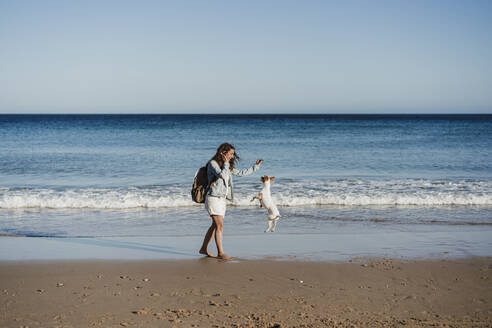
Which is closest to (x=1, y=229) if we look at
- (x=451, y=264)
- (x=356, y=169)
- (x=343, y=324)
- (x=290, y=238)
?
(x=290, y=238)

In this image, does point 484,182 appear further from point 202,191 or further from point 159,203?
point 202,191

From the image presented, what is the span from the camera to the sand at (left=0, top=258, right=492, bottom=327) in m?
4.43

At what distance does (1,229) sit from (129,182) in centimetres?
633

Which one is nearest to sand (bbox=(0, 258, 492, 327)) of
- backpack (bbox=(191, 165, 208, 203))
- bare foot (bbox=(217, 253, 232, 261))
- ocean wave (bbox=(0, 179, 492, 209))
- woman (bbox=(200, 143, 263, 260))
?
bare foot (bbox=(217, 253, 232, 261))

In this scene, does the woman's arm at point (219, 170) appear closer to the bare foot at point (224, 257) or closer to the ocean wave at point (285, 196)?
the bare foot at point (224, 257)

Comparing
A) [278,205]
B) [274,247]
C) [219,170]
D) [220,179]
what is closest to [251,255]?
[274,247]

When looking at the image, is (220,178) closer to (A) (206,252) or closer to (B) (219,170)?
(B) (219,170)

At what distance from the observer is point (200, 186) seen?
21.4ft

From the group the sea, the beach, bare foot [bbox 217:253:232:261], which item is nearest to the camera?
the beach

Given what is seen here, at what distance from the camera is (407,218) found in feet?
32.9

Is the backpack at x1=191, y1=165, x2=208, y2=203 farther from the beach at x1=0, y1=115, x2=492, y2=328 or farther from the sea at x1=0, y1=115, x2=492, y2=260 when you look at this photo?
the sea at x1=0, y1=115, x2=492, y2=260

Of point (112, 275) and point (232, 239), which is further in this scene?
point (232, 239)

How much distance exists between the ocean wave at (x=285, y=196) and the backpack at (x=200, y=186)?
505 centimetres

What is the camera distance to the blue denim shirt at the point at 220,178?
6.37 metres
